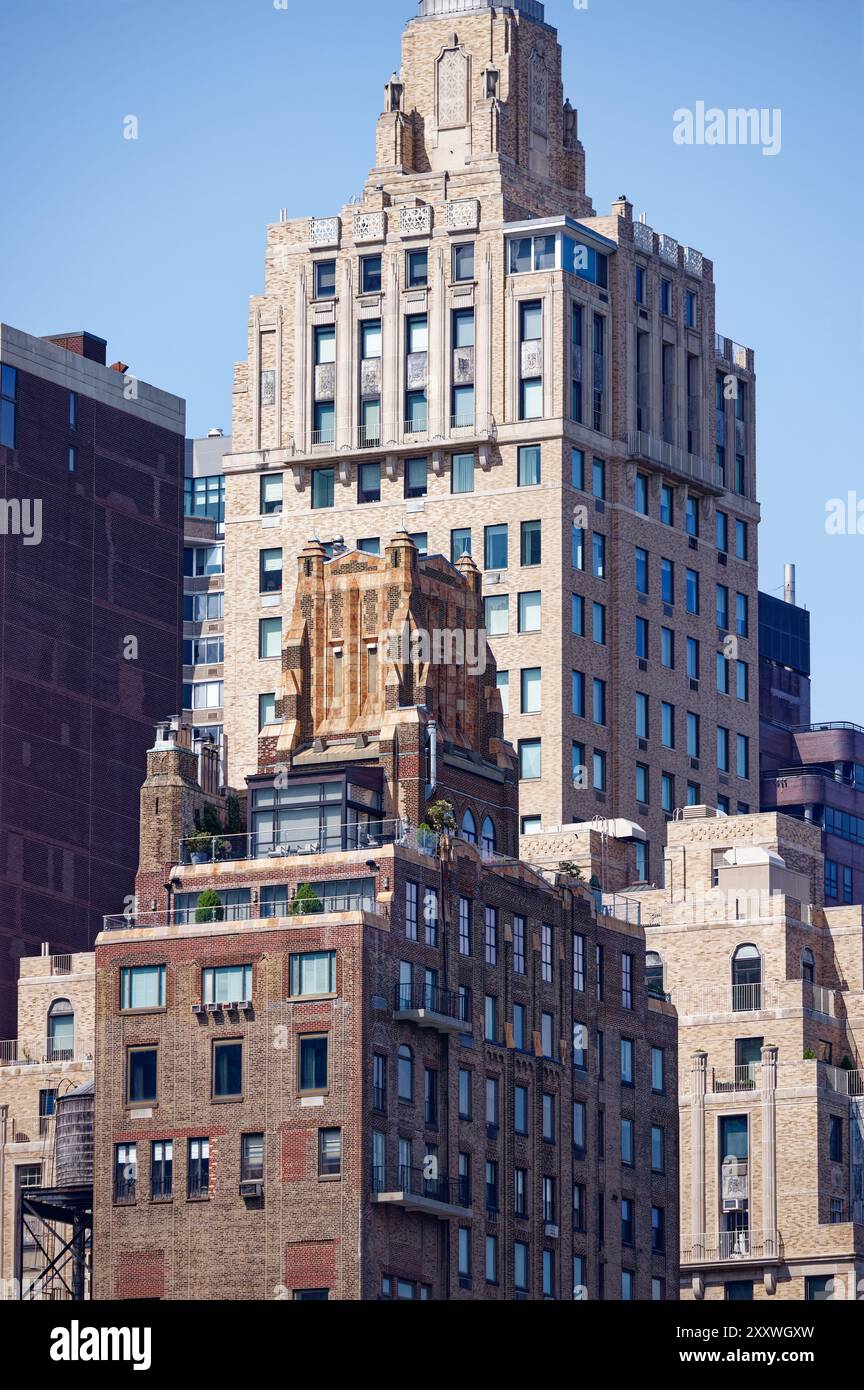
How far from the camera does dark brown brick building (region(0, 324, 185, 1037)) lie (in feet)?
561

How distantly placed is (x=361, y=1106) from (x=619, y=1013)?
24353 millimetres

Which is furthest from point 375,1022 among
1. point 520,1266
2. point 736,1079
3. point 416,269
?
point 416,269

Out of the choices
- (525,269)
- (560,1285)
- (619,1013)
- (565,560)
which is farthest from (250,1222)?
(525,269)

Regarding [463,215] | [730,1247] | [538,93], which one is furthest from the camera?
[538,93]

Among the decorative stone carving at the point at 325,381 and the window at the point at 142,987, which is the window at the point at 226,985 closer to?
the window at the point at 142,987

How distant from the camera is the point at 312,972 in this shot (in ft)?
Result: 381

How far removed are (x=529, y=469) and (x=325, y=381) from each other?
13.6 m

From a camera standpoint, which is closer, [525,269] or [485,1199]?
[485,1199]

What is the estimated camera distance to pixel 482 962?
125 meters

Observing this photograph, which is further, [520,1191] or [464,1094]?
[520,1191]

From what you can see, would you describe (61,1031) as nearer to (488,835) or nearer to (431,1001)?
(488,835)

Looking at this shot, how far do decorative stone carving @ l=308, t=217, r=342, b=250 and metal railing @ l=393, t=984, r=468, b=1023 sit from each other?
69015 mm

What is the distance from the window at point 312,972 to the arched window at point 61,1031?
94.1 ft

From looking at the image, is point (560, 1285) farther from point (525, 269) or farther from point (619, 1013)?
point (525, 269)
